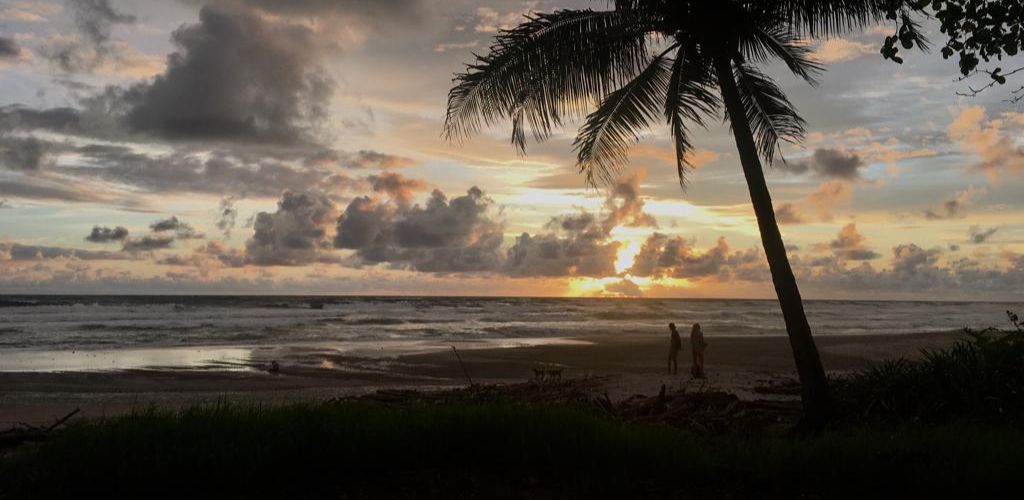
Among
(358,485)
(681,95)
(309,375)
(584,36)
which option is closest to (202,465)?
(358,485)

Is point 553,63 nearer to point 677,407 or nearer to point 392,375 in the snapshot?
point 677,407

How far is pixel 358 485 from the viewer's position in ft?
20.1

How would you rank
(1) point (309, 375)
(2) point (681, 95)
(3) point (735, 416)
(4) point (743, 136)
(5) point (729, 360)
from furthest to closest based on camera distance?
(5) point (729, 360) → (1) point (309, 375) → (2) point (681, 95) → (3) point (735, 416) → (4) point (743, 136)

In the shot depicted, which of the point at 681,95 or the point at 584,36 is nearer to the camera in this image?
the point at 584,36

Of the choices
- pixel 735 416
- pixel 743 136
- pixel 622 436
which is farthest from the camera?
pixel 735 416

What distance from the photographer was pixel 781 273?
9.12 metres

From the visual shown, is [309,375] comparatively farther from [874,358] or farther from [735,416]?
[874,358]

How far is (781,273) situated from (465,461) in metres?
4.84

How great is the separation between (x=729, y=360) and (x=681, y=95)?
1745cm

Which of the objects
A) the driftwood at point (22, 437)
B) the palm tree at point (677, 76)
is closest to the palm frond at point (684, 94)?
the palm tree at point (677, 76)

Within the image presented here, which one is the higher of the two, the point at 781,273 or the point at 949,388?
the point at 781,273

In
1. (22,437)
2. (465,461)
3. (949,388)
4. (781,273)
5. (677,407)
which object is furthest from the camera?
(677,407)

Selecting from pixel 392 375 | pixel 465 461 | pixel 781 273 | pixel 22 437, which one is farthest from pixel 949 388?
pixel 392 375

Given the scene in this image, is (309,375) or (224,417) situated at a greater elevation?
(224,417)
